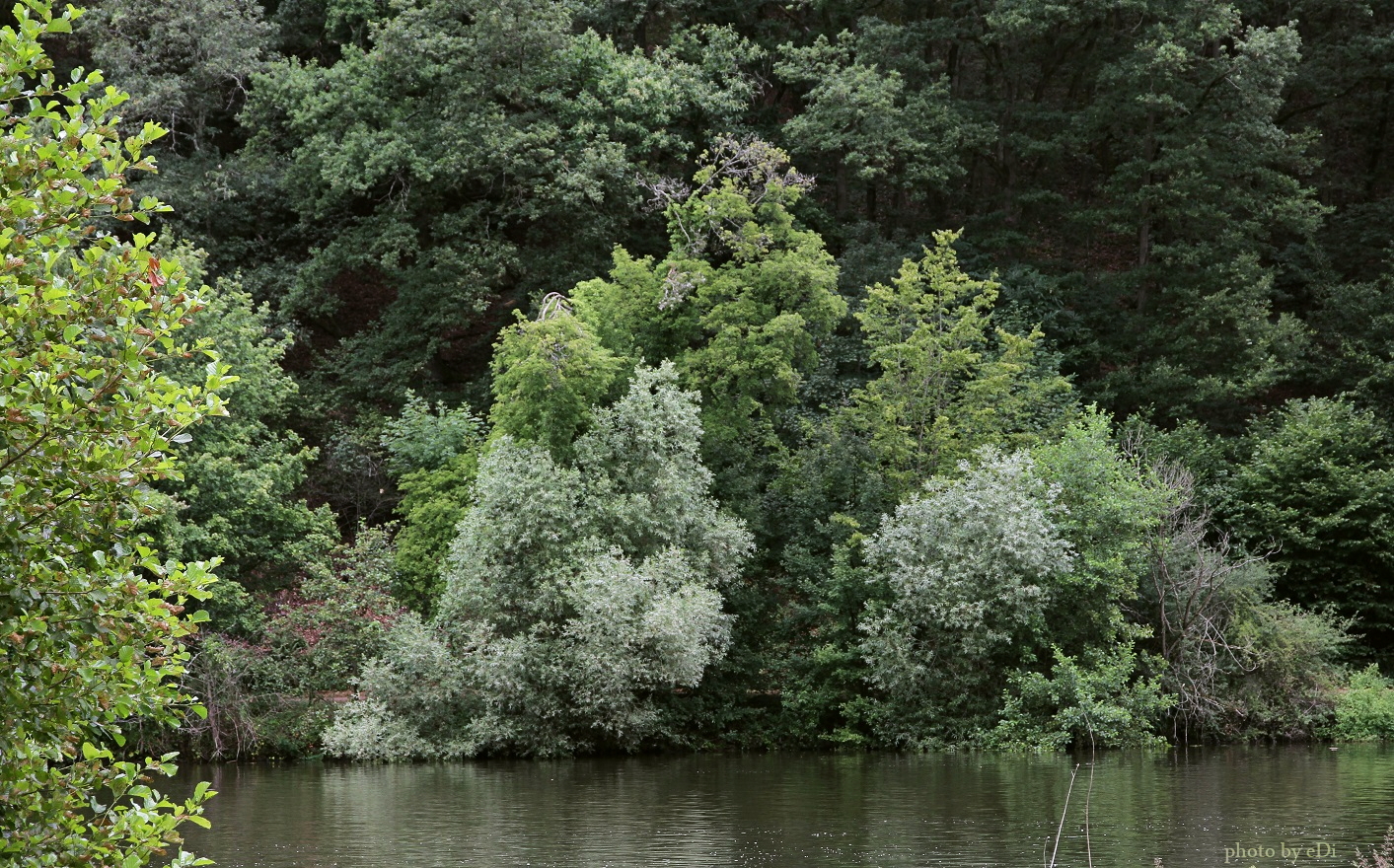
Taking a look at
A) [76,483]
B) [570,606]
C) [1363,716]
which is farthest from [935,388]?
[76,483]

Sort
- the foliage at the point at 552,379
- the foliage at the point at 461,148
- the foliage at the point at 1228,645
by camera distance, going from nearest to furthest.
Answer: the foliage at the point at 552,379 → the foliage at the point at 1228,645 → the foliage at the point at 461,148

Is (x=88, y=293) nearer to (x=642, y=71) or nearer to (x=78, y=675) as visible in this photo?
(x=78, y=675)

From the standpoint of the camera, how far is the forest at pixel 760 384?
31672 millimetres

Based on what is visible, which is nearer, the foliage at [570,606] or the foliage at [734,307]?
the foliage at [570,606]

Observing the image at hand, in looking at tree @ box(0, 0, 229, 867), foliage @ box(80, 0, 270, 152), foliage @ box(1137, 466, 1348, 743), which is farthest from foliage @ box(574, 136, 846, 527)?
tree @ box(0, 0, 229, 867)

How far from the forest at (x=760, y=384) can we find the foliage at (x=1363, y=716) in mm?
81

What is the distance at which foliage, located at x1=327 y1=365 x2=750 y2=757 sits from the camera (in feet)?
100

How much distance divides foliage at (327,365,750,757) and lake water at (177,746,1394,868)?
4.02 feet

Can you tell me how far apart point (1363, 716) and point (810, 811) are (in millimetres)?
16595

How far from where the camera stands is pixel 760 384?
115 feet

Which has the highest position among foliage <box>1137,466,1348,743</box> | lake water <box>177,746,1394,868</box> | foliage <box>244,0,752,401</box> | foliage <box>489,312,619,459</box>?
foliage <box>244,0,752,401</box>

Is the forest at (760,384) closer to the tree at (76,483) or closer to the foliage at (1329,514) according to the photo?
the foliage at (1329,514)

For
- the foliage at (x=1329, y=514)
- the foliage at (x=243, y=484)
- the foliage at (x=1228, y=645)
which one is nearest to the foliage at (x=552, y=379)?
the foliage at (x=243, y=484)

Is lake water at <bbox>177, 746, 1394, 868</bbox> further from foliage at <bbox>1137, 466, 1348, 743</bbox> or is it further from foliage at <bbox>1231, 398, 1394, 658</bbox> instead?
foliage at <bbox>1231, 398, 1394, 658</bbox>
